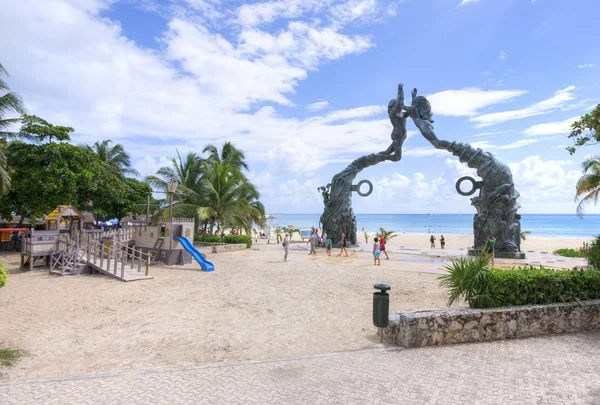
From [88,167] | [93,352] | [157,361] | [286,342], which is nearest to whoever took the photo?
[157,361]

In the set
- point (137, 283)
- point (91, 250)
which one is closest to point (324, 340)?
point (137, 283)

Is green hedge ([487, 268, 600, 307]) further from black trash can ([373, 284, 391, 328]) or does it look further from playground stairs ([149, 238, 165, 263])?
playground stairs ([149, 238, 165, 263])

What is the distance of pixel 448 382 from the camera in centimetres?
465

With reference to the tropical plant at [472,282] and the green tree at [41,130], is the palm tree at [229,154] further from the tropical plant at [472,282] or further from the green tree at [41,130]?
the tropical plant at [472,282]

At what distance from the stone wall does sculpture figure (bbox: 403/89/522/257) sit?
13.0m

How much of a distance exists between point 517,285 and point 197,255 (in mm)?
12690

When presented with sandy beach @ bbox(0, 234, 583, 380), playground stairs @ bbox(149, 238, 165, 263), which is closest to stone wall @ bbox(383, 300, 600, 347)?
sandy beach @ bbox(0, 234, 583, 380)

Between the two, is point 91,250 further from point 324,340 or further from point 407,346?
point 407,346

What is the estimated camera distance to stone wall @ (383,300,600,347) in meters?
6.05

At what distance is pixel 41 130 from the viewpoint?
66.7 feet

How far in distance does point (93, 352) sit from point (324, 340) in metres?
4.01

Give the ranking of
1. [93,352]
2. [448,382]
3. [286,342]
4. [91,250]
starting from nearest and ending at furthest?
[448,382], [93,352], [286,342], [91,250]

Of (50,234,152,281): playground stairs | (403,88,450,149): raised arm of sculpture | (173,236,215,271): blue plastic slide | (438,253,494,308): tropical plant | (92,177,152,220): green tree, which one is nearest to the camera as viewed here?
(438,253,494,308): tropical plant

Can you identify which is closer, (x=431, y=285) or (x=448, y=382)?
(x=448, y=382)
